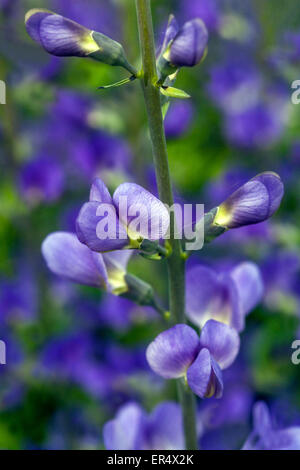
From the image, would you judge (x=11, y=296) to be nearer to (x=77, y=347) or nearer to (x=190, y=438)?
(x=77, y=347)

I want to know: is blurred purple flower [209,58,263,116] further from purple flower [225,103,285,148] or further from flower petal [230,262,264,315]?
flower petal [230,262,264,315]

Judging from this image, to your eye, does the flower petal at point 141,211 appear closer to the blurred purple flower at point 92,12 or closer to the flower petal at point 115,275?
the flower petal at point 115,275

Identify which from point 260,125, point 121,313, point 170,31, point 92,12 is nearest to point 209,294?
point 170,31

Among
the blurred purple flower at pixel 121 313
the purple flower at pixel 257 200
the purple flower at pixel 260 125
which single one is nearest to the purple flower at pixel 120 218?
the purple flower at pixel 257 200

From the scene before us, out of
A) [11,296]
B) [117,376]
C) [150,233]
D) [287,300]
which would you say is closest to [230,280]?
[150,233]

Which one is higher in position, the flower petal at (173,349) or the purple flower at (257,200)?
the purple flower at (257,200)

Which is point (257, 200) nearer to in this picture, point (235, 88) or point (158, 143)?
point (158, 143)
